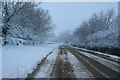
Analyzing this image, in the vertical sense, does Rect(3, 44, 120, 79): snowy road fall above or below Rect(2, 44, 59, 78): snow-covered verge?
below

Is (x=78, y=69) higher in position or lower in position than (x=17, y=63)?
lower

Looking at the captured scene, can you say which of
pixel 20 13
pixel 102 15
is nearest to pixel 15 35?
pixel 20 13

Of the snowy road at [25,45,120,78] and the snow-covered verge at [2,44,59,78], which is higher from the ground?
the snow-covered verge at [2,44,59,78]

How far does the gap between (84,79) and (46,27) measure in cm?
2420

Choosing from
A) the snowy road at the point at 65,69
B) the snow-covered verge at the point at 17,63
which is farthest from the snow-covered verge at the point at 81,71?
the snow-covered verge at the point at 17,63

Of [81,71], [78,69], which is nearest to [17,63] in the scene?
[78,69]

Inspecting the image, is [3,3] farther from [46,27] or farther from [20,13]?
[46,27]

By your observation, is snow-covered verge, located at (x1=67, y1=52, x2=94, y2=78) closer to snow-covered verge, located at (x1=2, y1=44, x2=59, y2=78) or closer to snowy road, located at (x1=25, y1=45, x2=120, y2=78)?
snowy road, located at (x1=25, y1=45, x2=120, y2=78)

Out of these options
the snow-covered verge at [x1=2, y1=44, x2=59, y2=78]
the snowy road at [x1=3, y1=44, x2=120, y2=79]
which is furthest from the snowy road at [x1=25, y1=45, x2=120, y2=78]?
the snow-covered verge at [x1=2, y1=44, x2=59, y2=78]

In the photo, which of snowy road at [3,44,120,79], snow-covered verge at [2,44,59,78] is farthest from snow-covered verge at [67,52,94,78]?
snow-covered verge at [2,44,59,78]

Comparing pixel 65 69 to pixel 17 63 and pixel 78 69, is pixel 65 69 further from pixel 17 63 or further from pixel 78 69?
pixel 17 63

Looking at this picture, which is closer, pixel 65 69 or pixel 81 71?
pixel 81 71

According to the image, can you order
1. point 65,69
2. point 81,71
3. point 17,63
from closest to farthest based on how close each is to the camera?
point 81,71 → point 65,69 → point 17,63

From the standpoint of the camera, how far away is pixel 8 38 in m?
12.3
